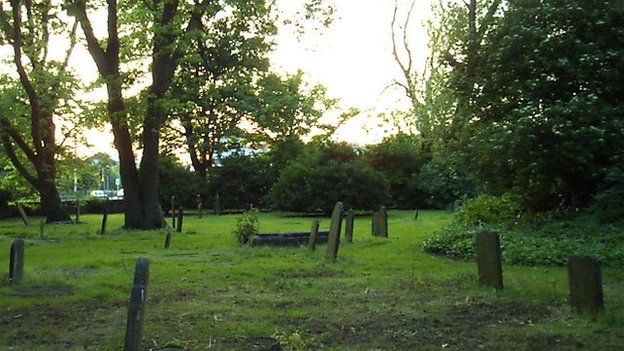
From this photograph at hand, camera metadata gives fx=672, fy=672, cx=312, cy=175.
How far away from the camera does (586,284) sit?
766 centimetres

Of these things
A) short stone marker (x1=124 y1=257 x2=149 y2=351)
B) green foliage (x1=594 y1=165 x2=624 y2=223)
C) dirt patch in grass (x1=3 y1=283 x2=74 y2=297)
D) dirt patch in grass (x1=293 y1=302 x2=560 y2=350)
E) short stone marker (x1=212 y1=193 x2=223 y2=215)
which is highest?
short stone marker (x1=212 y1=193 x2=223 y2=215)

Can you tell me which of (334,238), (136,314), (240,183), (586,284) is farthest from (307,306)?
(240,183)

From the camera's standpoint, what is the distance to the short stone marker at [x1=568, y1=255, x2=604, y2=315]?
7594 millimetres

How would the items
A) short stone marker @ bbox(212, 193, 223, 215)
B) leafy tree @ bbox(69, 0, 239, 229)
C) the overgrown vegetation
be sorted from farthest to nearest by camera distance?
short stone marker @ bbox(212, 193, 223, 215) → leafy tree @ bbox(69, 0, 239, 229) → the overgrown vegetation

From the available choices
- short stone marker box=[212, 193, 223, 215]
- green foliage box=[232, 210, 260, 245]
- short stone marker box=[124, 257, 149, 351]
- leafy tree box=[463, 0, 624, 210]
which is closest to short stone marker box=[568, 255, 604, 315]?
short stone marker box=[124, 257, 149, 351]

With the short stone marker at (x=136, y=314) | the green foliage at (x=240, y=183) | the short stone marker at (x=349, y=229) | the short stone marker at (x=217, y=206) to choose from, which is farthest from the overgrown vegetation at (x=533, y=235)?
the green foliage at (x=240, y=183)

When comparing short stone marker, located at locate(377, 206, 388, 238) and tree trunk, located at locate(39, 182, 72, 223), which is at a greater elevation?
tree trunk, located at locate(39, 182, 72, 223)

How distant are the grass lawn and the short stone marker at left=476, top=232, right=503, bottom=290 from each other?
0.26m

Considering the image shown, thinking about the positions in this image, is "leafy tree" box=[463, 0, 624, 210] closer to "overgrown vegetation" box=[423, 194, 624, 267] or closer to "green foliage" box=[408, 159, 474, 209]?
"overgrown vegetation" box=[423, 194, 624, 267]

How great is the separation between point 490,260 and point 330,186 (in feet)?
87.2

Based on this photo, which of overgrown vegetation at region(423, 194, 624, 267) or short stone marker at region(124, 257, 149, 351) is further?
overgrown vegetation at region(423, 194, 624, 267)

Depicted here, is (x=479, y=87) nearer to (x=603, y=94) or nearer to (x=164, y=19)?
(x=603, y=94)

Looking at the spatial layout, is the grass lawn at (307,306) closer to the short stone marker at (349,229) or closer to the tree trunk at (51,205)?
the short stone marker at (349,229)

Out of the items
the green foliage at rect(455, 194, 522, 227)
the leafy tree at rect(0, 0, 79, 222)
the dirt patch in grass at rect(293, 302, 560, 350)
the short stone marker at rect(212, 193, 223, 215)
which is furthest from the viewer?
the short stone marker at rect(212, 193, 223, 215)
